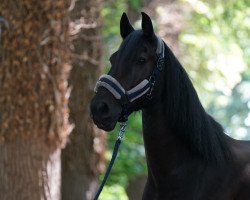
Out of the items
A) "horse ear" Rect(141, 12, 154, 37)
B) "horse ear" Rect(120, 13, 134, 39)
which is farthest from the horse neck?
"horse ear" Rect(120, 13, 134, 39)

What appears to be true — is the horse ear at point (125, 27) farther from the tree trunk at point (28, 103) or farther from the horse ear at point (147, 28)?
the tree trunk at point (28, 103)

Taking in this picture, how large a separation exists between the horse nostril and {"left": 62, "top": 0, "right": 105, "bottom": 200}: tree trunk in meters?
5.71

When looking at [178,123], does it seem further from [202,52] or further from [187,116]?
[202,52]

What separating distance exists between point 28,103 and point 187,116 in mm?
3326

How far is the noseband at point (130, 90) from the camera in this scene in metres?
4.95

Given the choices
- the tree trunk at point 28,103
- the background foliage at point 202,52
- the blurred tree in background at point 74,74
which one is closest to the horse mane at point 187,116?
the blurred tree in background at point 74,74

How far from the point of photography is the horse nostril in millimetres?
4840

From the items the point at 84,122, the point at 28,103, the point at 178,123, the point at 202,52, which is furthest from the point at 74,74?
Result: the point at 178,123

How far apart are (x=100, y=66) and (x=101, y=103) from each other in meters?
5.87

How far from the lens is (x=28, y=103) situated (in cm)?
813

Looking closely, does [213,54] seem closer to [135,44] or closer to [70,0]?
[70,0]

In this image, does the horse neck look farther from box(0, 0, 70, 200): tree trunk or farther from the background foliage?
the background foliage

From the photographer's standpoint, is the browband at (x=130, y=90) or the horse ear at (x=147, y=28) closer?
the browband at (x=130, y=90)

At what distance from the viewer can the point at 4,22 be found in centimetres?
805
